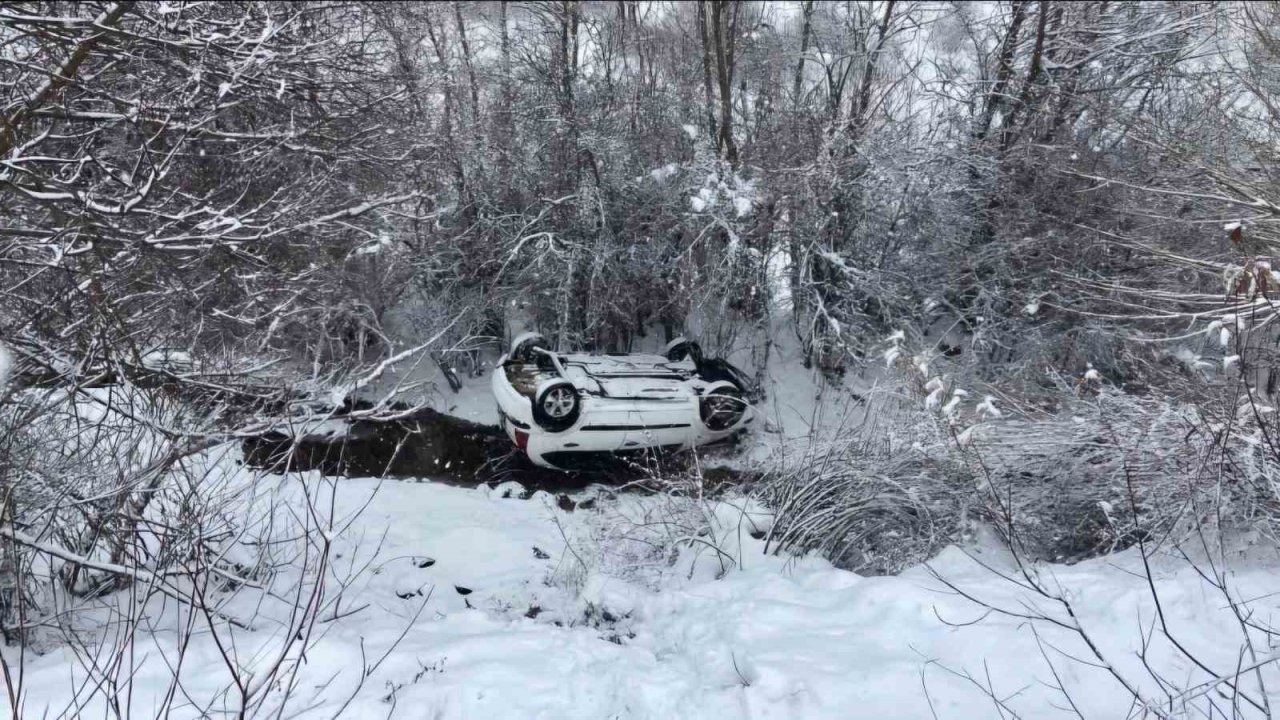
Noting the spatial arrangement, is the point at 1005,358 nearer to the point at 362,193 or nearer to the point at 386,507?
the point at 386,507

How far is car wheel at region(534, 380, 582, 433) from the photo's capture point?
6.87 metres

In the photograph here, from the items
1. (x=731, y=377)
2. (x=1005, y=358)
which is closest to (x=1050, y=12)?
(x=1005, y=358)

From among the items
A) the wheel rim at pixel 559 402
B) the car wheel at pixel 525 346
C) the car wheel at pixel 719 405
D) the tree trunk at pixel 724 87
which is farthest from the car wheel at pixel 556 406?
the tree trunk at pixel 724 87

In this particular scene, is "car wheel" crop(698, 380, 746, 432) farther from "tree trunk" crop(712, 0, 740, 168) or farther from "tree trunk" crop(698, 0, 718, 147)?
"tree trunk" crop(698, 0, 718, 147)

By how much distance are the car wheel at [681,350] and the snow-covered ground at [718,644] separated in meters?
4.21

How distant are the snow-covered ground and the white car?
2.40 m

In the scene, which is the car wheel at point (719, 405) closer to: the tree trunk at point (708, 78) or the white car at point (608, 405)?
the white car at point (608, 405)

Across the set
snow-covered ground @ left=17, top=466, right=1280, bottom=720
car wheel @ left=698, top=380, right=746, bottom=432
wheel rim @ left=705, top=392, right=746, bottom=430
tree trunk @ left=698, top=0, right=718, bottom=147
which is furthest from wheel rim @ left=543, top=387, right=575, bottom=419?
tree trunk @ left=698, top=0, right=718, bottom=147

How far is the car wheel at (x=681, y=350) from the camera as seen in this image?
8.81 metres

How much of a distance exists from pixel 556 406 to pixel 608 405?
577mm

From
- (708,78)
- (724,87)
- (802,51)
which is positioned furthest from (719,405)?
(802,51)

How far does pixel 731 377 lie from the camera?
823cm

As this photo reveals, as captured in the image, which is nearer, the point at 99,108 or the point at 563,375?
the point at 99,108

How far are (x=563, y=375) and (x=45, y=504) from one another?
471 centimetres
